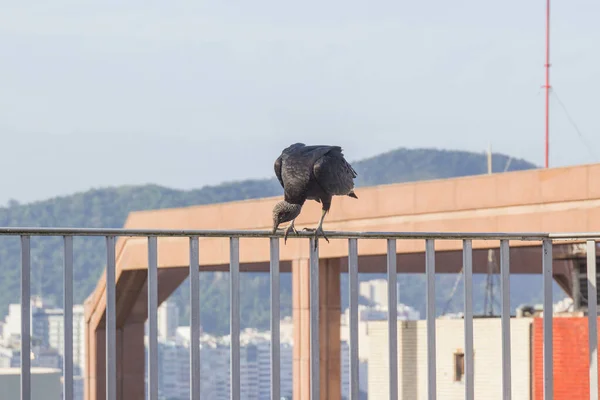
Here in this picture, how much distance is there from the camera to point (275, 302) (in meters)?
8.20

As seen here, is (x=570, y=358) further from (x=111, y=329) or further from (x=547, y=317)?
(x=111, y=329)

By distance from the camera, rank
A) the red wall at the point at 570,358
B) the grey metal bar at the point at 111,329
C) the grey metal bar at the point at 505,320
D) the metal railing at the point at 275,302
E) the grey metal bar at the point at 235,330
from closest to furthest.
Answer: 1. the metal railing at the point at 275,302
2. the grey metal bar at the point at 111,329
3. the grey metal bar at the point at 235,330
4. the grey metal bar at the point at 505,320
5. the red wall at the point at 570,358

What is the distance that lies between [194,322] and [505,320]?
2058 mm

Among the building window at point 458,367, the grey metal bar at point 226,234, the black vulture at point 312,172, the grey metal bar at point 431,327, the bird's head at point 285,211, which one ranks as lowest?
the building window at point 458,367

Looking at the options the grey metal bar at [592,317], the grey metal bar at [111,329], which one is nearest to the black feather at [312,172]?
the grey metal bar at [592,317]

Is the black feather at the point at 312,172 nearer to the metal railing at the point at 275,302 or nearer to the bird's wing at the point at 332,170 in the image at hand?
the bird's wing at the point at 332,170

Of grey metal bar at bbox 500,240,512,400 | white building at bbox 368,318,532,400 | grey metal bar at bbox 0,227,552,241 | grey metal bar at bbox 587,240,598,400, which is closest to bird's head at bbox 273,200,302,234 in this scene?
grey metal bar at bbox 0,227,552,241

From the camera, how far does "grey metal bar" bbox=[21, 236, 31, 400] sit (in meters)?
7.76

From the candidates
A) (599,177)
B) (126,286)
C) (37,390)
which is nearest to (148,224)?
(126,286)

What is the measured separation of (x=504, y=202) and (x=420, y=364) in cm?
857

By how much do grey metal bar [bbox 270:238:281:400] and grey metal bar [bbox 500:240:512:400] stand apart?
149cm

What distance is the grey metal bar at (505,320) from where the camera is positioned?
8641mm

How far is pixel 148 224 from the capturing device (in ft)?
165

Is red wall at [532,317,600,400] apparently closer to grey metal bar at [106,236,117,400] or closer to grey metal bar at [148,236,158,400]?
grey metal bar at [148,236,158,400]
